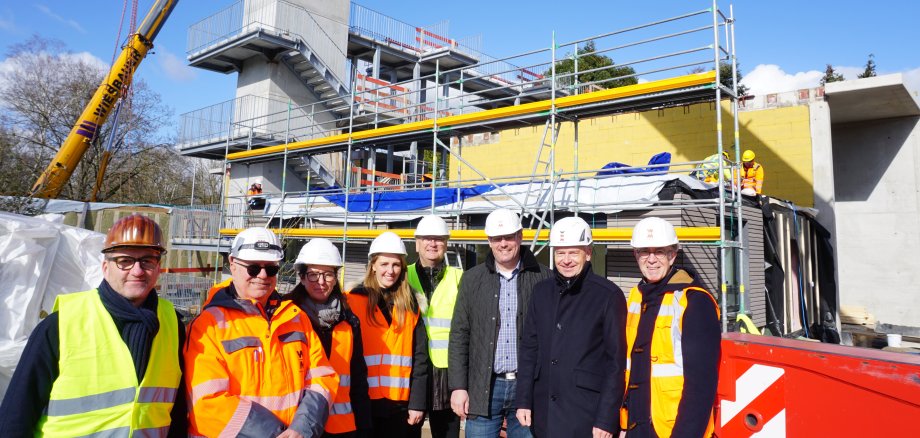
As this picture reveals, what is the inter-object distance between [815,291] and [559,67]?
1636 centimetres

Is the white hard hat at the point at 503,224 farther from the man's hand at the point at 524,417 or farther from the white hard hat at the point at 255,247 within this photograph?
the white hard hat at the point at 255,247

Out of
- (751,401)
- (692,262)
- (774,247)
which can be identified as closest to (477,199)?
(692,262)

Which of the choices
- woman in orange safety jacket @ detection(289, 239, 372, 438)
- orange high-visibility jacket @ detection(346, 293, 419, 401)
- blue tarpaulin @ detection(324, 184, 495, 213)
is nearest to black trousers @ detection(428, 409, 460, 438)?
orange high-visibility jacket @ detection(346, 293, 419, 401)

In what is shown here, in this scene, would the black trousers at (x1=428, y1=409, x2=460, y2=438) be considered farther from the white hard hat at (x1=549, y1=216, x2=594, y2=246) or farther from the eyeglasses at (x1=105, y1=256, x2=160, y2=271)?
the eyeglasses at (x1=105, y1=256, x2=160, y2=271)

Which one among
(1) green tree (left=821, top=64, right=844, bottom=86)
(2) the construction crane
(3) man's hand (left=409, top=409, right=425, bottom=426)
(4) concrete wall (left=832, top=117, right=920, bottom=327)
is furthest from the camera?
(1) green tree (left=821, top=64, right=844, bottom=86)

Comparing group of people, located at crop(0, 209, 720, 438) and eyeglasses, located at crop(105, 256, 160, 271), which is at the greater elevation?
eyeglasses, located at crop(105, 256, 160, 271)

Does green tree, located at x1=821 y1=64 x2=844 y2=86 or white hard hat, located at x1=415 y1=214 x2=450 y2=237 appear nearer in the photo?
white hard hat, located at x1=415 y1=214 x2=450 y2=237

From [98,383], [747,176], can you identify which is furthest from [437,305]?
[747,176]

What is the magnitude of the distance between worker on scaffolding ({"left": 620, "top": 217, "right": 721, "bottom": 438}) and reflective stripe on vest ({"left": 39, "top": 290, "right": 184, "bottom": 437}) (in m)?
2.26

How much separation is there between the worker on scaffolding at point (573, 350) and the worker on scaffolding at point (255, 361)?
1148 millimetres

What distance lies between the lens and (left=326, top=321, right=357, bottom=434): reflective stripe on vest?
276 centimetres

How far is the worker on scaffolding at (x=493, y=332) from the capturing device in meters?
3.09

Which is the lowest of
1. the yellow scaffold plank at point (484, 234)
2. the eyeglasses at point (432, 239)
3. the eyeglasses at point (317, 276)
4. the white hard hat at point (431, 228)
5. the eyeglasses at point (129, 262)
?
the eyeglasses at point (317, 276)

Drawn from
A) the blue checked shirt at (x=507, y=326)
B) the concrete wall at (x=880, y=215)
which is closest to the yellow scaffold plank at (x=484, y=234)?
the blue checked shirt at (x=507, y=326)
